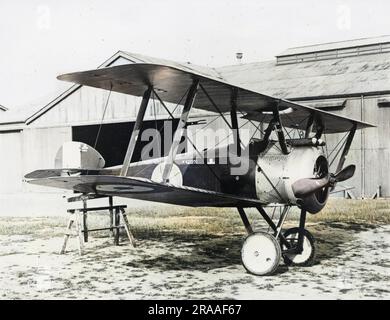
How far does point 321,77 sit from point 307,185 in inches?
578

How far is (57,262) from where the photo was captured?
7.91m

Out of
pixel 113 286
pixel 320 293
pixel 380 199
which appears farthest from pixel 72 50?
pixel 380 199

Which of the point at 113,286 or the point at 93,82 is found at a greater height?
the point at 93,82

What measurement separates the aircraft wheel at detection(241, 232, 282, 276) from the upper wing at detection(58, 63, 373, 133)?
216cm

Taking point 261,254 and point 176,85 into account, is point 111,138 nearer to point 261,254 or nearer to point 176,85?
point 176,85

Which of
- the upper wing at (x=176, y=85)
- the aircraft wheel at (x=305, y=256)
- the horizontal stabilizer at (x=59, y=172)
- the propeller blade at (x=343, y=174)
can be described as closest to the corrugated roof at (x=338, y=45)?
the upper wing at (x=176, y=85)

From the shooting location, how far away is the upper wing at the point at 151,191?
19.6 ft

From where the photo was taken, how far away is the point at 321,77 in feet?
66.8

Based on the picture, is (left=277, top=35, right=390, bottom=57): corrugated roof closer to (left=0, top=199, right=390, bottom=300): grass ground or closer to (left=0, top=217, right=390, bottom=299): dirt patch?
(left=0, top=199, right=390, bottom=300): grass ground

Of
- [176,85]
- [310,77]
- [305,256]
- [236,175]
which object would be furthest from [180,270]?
[310,77]

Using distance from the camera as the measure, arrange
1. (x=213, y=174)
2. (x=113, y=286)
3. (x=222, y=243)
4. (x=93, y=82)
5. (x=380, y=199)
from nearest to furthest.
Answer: (x=113, y=286) → (x=93, y=82) → (x=213, y=174) → (x=222, y=243) → (x=380, y=199)

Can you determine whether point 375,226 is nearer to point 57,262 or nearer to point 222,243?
point 222,243

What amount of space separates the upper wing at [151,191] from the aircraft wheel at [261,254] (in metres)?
0.61

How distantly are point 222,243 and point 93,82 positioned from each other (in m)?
4.36
